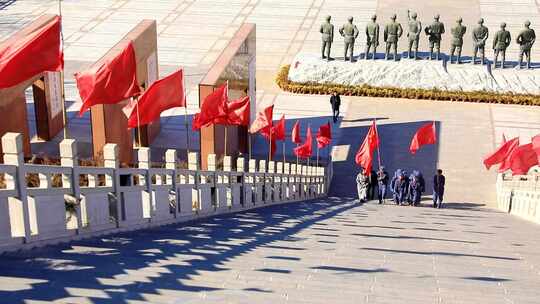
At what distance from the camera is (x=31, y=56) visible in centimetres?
831

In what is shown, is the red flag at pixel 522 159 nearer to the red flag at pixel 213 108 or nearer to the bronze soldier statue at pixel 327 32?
the red flag at pixel 213 108

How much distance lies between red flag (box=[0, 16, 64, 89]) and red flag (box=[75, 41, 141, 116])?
1.00 m

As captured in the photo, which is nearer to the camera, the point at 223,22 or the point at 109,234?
the point at 109,234

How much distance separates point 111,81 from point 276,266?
14.0 feet

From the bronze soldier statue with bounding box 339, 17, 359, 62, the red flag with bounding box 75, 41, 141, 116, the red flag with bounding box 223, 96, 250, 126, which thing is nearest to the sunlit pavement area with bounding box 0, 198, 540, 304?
the red flag with bounding box 75, 41, 141, 116

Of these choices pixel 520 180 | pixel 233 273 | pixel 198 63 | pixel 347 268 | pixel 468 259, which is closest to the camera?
pixel 233 273

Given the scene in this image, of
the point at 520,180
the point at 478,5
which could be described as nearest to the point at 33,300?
the point at 520,180

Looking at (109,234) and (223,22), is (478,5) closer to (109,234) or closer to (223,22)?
(223,22)

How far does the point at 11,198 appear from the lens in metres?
6.48

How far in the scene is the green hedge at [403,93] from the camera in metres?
23.7

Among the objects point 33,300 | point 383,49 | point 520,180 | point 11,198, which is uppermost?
point 383,49

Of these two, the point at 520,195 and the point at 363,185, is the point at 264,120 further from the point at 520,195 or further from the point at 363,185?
the point at 520,195

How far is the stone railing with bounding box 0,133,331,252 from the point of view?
646cm

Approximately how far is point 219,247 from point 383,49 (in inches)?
824
